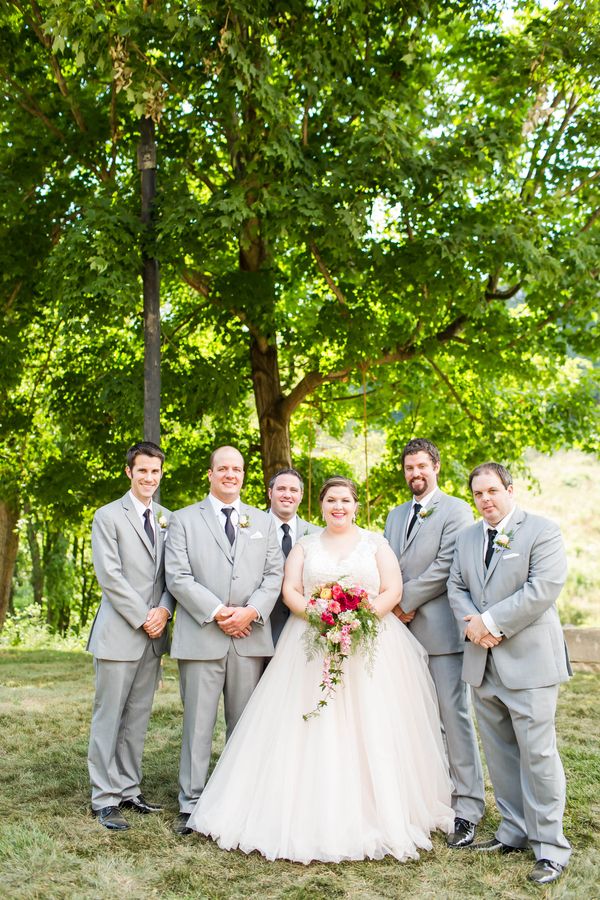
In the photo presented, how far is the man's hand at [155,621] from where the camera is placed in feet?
17.0

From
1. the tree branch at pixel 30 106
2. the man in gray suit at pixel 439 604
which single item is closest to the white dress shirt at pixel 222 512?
the man in gray suit at pixel 439 604

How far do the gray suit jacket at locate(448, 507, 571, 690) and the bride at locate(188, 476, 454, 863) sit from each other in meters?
0.50

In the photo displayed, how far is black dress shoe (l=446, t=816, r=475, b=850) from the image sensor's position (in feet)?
15.1

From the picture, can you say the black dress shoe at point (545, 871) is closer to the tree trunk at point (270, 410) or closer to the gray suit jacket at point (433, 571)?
the gray suit jacket at point (433, 571)

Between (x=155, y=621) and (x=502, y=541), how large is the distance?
A: 223 centimetres

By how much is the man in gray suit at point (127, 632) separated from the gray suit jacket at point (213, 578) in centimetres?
20

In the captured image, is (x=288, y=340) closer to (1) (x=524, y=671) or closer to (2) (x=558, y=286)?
(2) (x=558, y=286)

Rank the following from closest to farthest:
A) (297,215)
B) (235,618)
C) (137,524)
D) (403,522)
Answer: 1. (235,618)
2. (137,524)
3. (403,522)
4. (297,215)

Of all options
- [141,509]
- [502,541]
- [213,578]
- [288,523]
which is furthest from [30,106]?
[502,541]

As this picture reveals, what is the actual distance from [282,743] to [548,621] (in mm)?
1654

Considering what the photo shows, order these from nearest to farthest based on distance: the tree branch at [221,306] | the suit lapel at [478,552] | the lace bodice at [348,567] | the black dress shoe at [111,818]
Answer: the suit lapel at [478,552], the black dress shoe at [111,818], the lace bodice at [348,567], the tree branch at [221,306]

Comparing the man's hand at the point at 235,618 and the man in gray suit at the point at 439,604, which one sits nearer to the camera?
the man in gray suit at the point at 439,604

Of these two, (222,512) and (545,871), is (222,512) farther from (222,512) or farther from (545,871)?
(545,871)

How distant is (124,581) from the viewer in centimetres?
517
